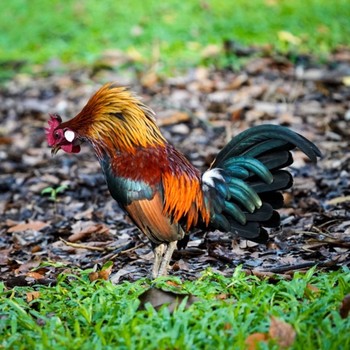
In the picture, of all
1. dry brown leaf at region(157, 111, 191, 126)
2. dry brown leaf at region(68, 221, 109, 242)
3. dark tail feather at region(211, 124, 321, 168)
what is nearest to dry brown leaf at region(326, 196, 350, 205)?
dark tail feather at region(211, 124, 321, 168)

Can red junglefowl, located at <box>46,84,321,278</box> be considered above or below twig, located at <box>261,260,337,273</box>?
above

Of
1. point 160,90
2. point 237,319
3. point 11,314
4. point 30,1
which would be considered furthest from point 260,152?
point 30,1

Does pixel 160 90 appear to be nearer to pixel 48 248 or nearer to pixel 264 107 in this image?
pixel 264 107

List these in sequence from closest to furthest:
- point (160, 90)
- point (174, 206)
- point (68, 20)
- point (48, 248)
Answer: point (174, 206) → point (48, 248) → point (160, 90) → point (68, 20)

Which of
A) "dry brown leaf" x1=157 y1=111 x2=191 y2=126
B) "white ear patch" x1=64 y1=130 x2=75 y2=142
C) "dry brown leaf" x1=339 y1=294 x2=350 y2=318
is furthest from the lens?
"dry brown leaf" x1=157 y1=111 x2=191 y2=126

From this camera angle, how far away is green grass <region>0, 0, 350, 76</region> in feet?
37.8

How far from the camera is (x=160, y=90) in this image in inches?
403

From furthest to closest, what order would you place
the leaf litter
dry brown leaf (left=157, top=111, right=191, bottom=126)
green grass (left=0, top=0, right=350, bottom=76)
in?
green grass (left=0, top=0, right=350, bottom=76) → dry brown leaf (left=157, top=111, right=191, bottom=126) → the leaf litter

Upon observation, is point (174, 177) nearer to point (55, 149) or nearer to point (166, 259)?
point (166, 259)

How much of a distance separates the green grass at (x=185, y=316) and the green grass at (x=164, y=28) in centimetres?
671

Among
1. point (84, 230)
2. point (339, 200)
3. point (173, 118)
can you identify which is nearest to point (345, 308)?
point (339, 200)

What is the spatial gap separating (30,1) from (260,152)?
1092 centimetres

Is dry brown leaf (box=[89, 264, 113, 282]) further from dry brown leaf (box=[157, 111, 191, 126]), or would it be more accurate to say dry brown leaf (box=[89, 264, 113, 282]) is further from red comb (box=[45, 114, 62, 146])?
dry brown leaf (box=[157, 111, 191, 126])

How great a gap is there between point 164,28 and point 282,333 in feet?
30.3
